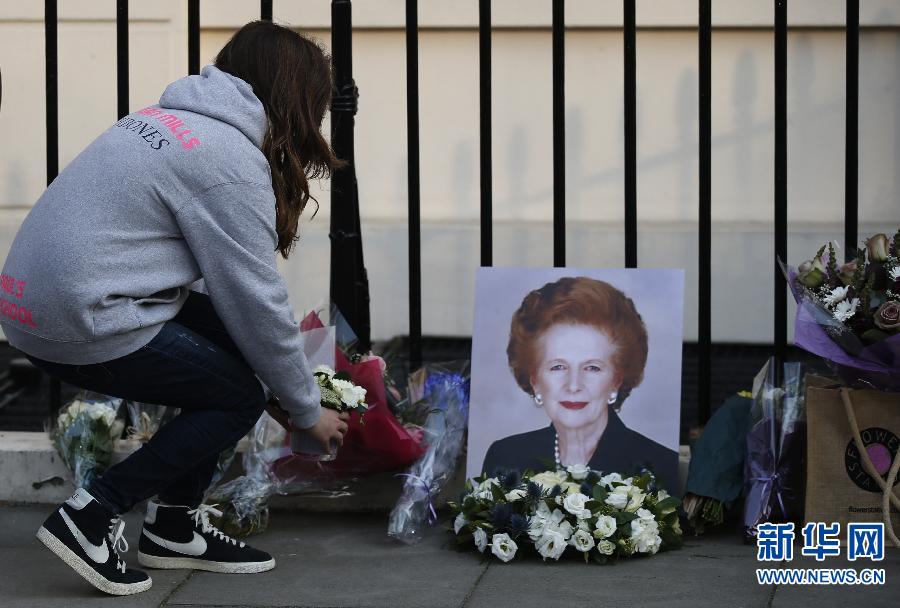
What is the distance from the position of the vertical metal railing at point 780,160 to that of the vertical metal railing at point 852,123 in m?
0.18

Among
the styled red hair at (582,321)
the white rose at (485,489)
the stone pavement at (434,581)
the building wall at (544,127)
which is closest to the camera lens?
the stone pavement at (434,581)

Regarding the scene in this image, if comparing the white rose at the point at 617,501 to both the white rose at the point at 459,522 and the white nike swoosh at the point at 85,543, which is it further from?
the white nike swoosh at the point at 85,543

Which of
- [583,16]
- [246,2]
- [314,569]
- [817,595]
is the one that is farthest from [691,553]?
[246,2]

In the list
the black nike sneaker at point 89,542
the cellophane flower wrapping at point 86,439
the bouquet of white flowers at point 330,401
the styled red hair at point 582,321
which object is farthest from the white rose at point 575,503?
the cellophane flower wrapping at point 86,439

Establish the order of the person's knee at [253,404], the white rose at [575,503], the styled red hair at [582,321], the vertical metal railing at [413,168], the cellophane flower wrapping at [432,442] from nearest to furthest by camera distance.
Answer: the person's knee at [253,404], the white rose at [575,503], the cellophane flower wrapping at [432,442], the styled red hair at [582,321], the vertical metal railing at [413,168]

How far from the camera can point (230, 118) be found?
2896 millimetres

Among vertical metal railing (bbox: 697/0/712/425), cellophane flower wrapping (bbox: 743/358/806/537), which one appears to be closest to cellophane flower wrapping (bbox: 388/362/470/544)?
vertical metal railing (bbox: 697/0/712/425)

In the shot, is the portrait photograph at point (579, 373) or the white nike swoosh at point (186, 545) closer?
the white nike swoosh at point (186, 545)

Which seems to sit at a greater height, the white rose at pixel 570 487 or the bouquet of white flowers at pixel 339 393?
the bouquet of white flowers at pixel 339 393

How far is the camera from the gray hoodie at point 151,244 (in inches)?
109

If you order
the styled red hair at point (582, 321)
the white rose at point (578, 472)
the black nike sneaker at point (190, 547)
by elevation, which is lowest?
the black nike sneaker at point (190, 547)

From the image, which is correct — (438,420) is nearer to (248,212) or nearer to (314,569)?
(314,569)

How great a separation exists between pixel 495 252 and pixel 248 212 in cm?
320

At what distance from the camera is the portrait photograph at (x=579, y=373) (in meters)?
3.47
